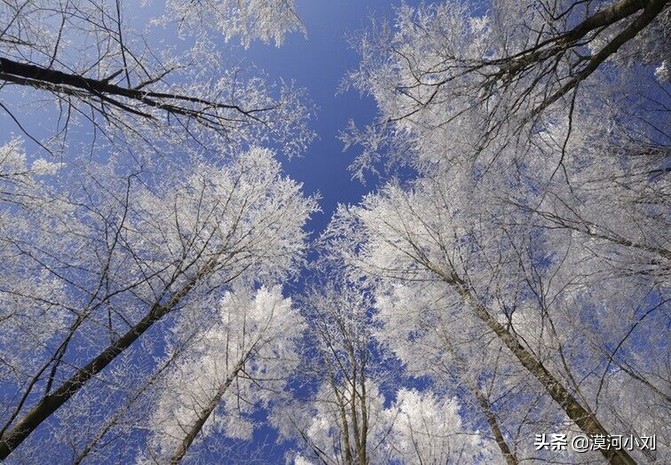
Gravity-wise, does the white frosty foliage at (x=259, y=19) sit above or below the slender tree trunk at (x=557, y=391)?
above

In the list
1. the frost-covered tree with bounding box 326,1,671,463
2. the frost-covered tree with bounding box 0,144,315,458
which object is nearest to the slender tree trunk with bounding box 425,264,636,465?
the frost-covered tree with bounding box 326,1,671,463

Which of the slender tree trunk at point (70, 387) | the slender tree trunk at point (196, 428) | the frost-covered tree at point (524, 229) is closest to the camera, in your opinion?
the slender tree trunk at point (70, 387)

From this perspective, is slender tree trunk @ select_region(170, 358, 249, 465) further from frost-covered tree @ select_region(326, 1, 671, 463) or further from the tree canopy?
frost-covered tree @ select_region(326, 1, 671, 463)

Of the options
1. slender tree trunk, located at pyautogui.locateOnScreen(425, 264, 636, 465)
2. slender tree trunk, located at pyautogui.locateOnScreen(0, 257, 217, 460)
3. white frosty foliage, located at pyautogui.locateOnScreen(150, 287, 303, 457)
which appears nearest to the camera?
slender tree trunk, located at pyautogui.locateOnScreen(0, 257, 217, 460)

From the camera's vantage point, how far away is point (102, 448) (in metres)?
3.70

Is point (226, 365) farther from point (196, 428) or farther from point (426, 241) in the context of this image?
point (426, 241)

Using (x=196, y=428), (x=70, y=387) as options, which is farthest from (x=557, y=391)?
(x=196, y=428)

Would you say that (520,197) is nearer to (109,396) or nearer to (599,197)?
(599,197)

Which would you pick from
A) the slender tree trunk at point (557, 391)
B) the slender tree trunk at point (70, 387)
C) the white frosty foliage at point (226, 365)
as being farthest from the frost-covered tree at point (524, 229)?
the slender tree trunk at point (70, 387)

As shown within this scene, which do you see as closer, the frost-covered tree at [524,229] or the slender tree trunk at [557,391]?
the slender tree trunk at [557,391]

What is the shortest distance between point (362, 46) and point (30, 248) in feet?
14.9

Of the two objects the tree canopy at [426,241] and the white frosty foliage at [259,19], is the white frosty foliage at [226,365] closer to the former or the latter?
the tree canopy at [426,241]

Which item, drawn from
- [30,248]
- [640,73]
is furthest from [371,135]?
[640,73]

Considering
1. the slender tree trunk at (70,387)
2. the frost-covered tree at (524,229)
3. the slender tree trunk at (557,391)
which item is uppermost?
the frost-covered tree at (524,229)
